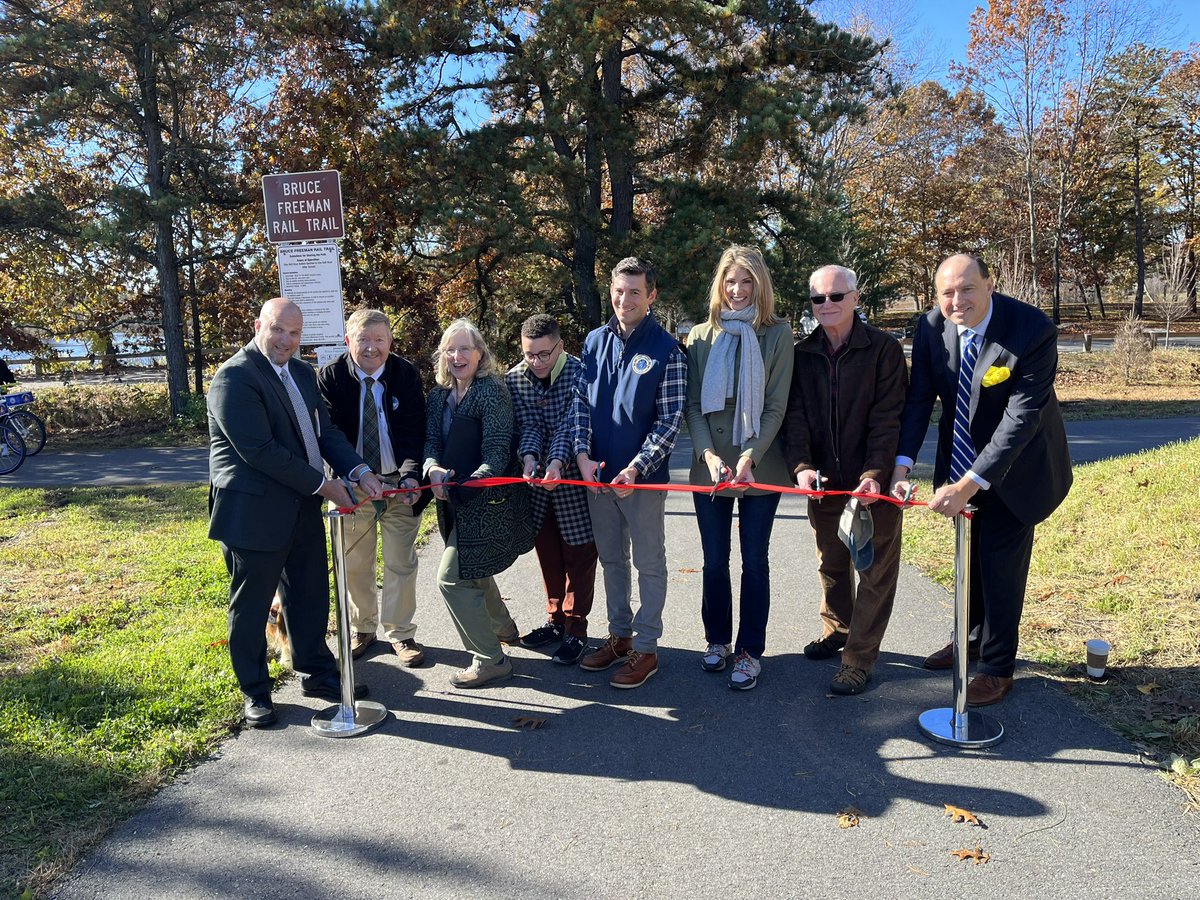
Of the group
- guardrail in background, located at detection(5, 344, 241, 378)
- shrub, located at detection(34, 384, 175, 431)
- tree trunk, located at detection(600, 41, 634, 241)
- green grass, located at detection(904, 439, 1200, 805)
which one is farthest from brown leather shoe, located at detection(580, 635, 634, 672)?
guardrail in background, located at detection(5, 344, 241, 378)

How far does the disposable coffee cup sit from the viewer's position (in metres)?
4.36

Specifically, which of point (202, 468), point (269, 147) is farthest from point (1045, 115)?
point (202, 468)

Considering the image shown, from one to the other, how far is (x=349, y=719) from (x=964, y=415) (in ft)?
11.0

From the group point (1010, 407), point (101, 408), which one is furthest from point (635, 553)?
point (101, 408)

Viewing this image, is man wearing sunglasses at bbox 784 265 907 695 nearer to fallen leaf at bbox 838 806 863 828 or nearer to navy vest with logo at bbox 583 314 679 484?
navy vest with logo at bbox 583 314 679 484

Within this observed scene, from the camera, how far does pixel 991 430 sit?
4.13 metres

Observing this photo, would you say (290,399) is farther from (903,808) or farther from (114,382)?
(114,382)

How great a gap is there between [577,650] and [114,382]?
1903 centimetres

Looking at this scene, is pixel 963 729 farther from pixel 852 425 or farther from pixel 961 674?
pixel 852 425

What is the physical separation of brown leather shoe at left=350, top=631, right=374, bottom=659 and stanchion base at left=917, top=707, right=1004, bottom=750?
3.13 metres

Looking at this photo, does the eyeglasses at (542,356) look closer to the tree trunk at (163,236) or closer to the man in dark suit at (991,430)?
the man in dark suit at (991,430)

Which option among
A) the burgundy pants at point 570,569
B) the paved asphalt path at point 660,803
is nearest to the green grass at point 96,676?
the paved asphalt path at point 660,803

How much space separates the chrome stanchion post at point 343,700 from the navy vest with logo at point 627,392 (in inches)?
55.8

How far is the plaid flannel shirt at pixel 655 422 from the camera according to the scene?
4414mm
